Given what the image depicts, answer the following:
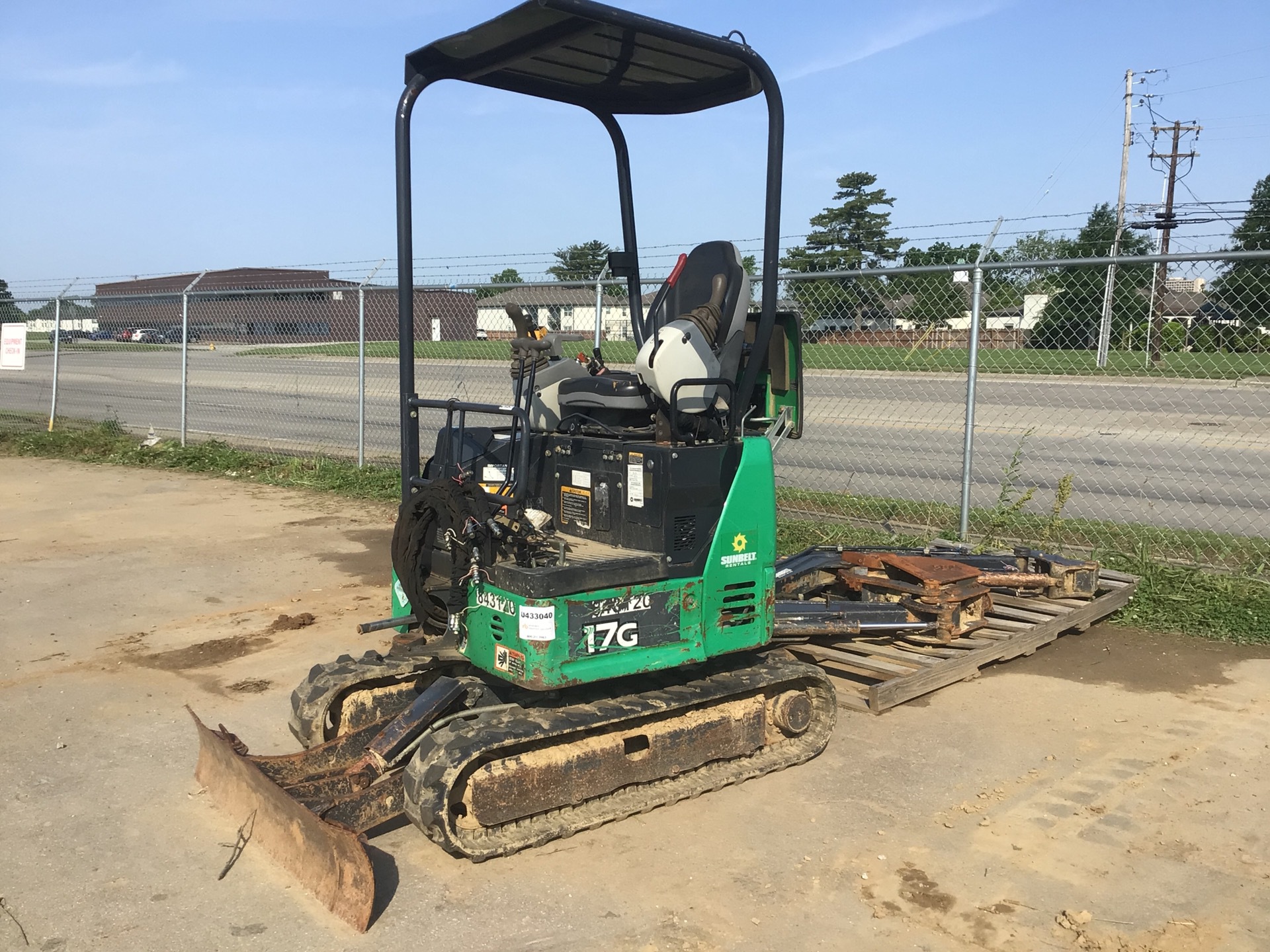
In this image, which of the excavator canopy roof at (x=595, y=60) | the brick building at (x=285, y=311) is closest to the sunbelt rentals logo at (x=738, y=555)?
the excavator canopy roof at (x=595, y=60)

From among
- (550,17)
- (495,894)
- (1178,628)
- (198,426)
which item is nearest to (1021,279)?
(1178,628)

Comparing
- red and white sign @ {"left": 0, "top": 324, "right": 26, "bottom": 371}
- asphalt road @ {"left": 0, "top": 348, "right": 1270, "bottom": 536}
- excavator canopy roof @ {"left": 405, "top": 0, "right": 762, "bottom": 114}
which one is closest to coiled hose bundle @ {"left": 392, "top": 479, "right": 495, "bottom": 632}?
excavator canopy roof @ {"left": 405, "top": 0, "right": 762, "bottom": 114}

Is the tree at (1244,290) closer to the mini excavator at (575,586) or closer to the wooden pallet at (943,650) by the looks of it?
the wooden pallet at (943,650)

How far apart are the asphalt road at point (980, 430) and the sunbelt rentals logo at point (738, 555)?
5026 mm

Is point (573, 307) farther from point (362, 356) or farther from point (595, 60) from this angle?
point (595, 60)

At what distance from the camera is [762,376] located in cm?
494

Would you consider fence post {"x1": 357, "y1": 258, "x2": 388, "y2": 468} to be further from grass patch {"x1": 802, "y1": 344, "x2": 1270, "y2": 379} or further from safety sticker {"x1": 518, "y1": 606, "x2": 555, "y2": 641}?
safety sticker {"x1": 518, "y1": 606, "x2": 555, "y2": 641}

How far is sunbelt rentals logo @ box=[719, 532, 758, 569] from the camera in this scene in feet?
15.1

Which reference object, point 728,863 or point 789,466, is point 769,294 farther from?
point 789,466

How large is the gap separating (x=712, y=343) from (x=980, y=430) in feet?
40.0

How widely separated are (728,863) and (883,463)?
914cm

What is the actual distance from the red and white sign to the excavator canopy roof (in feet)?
46.0

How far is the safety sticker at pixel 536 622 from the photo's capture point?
4.08 meters

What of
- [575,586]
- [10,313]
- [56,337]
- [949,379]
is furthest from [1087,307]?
[10,313]
